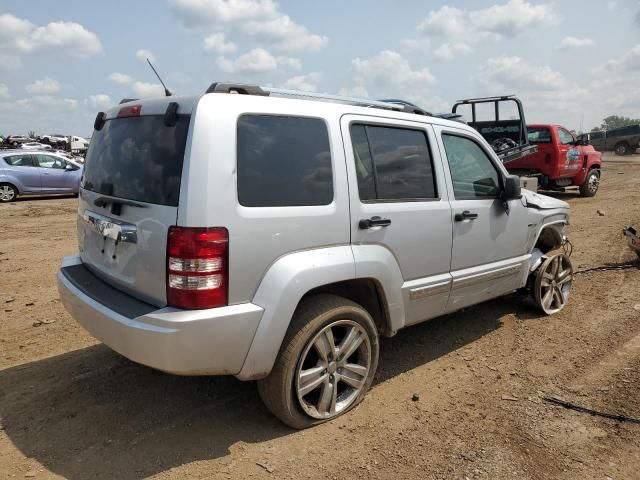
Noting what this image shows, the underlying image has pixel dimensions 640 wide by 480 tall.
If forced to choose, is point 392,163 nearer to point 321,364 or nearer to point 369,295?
point 369,295

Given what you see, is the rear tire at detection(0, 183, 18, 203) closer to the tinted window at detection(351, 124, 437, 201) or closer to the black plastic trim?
the black plastic trim

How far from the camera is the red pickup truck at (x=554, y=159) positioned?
12781mm

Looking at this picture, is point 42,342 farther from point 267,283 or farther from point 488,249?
point 488,249

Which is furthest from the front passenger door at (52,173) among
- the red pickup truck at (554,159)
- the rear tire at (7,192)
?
the red pickup truck at (554,159)

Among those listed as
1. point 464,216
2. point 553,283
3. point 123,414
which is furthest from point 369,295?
point 553,283

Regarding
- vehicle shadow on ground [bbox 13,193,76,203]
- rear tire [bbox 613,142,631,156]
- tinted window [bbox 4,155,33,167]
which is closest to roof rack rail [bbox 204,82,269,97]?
tinted window [bbox 4,155,33,167]

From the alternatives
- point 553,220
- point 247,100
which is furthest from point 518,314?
point 247,100

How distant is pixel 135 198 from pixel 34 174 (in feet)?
46.0

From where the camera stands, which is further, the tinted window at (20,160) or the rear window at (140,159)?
the tinted window at (20,160)

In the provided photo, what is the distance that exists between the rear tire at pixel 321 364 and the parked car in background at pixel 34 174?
13.4m

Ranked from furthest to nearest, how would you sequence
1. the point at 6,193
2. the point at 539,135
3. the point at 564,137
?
the point at 6,193
the point at 564,137
the point at 539,135

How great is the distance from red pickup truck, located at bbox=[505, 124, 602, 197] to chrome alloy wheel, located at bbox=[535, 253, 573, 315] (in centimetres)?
765

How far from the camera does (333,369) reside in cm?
312

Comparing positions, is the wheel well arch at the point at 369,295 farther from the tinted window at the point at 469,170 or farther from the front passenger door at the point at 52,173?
the front passenger door at the point at 52,173
